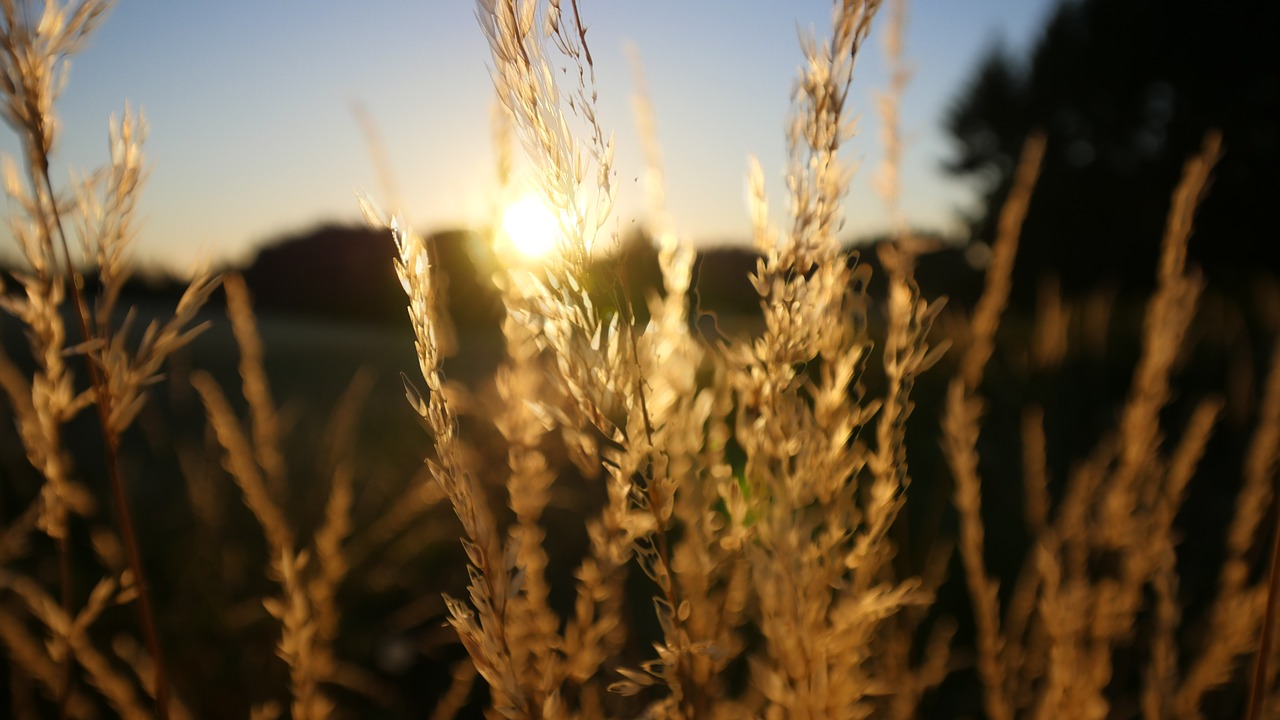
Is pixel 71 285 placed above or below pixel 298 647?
above

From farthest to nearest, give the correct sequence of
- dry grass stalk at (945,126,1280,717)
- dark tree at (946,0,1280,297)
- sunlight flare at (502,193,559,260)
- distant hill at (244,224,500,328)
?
1. dark tree at (946,0,1280,297)
2. distant hill at (244,224,500,328)
3. dry grass stalk at (945,126,1280,717)
4. sunlight flare at (502,193,559,260)

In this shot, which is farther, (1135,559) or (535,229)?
(1135,559)

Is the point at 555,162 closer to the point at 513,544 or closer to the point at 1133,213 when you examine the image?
the point at 513,544

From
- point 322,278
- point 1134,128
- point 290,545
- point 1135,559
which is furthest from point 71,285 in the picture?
point 1134,128

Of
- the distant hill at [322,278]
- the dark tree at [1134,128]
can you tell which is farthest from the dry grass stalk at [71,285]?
the dark tree at [1134,128]

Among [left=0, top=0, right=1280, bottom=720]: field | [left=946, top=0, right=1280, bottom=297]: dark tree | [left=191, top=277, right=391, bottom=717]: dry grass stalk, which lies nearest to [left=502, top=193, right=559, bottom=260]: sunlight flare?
[left=0, top=0, right=1280, bottom=720]: field

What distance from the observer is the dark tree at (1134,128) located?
1805 cm

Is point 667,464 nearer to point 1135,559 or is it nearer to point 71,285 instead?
point 71,285

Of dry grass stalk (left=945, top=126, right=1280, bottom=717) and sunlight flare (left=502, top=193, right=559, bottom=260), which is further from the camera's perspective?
dry grass stalk (left=945, top=126, right=1280, bottom=717)

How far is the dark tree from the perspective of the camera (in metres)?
18.0

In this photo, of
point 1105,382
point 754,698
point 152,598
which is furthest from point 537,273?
point 1105,382

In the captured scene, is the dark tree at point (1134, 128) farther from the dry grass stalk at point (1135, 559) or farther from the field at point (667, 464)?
the dry grass stalk at point (1135, 559)

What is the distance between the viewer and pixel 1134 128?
19.8 metres

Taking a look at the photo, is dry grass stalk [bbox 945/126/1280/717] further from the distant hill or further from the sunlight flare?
the distant hill
